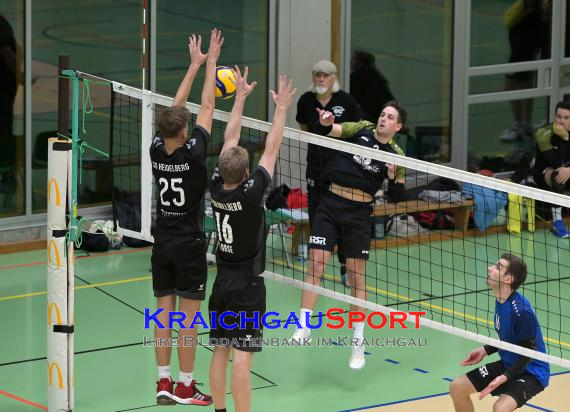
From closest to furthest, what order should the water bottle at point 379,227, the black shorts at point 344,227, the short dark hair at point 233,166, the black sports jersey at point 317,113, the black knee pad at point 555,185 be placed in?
the short dark hair at point 233,166
the black shorts at point 344,227
the black sports jersey at point 317,113
the water bottle at point 379,227
the black knee pad at point 555,185

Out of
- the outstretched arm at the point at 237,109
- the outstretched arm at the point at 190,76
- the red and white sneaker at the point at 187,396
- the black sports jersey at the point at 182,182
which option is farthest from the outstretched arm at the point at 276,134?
the red and white sneaker at the point at 187,396

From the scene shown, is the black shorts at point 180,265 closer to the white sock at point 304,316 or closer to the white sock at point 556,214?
the white sock at point 304,316

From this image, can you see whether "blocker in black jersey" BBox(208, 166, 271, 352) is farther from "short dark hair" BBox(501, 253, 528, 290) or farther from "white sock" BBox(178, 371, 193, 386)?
"short dark hair" BBox(501, 253, 528, 290)

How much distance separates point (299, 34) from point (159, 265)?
21.9 feet

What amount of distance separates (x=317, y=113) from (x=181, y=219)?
3.33 metres

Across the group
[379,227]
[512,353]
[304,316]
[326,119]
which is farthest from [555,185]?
[512,353]

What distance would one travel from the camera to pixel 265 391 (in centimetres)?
940

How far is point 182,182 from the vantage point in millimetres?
8289

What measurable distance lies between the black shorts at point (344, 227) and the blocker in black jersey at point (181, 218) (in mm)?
1531

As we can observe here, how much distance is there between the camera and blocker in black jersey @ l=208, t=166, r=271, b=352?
7.88 m

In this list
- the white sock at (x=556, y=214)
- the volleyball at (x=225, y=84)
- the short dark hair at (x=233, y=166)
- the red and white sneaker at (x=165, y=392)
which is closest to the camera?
the short dark hair at (x=233, y=166)

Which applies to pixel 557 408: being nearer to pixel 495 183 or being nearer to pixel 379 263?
pixel 495 183

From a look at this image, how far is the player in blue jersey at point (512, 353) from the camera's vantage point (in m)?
7.89

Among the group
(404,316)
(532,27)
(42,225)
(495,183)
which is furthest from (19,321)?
(532,27)
